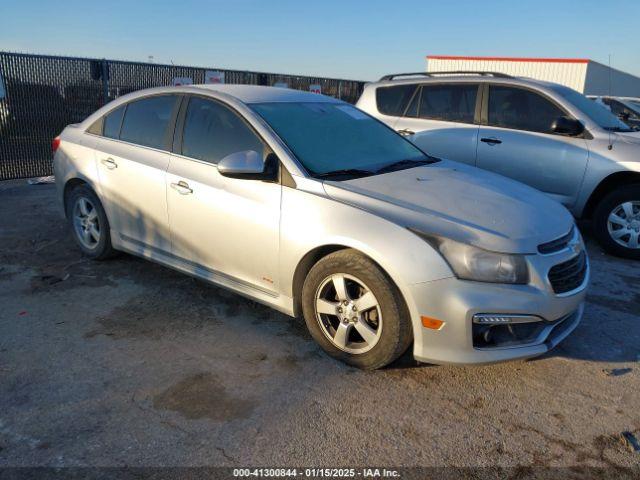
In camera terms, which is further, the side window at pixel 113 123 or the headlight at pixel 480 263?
the side window at pixel 113 123

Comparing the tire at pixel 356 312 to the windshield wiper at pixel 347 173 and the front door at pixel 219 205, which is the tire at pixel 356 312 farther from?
the windshield wiper at pixel 347 173

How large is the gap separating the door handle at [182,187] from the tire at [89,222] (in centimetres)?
110

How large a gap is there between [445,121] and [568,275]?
394 cm

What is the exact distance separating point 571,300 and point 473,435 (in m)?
1.02

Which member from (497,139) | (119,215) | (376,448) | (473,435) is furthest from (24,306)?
(497,139)

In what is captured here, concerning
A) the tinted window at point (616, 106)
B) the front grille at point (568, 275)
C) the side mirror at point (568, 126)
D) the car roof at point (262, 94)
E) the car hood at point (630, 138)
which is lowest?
the front grille at point (568, 275)

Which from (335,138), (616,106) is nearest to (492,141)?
(335,138)

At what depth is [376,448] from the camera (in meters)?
2.60

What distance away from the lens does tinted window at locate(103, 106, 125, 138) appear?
4793 millimetres

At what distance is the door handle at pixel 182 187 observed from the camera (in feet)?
13.0

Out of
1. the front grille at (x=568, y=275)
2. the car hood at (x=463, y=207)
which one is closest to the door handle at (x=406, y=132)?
the car hood at (x=463, y=207)

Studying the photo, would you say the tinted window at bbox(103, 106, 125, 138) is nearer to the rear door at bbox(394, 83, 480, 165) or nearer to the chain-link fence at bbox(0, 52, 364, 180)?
the rear door at bbox(394, 83, 480, 165)

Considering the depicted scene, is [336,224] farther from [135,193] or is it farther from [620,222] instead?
[620,222]

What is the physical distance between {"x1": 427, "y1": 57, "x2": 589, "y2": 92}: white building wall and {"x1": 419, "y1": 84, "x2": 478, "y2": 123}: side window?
29.1 metres
